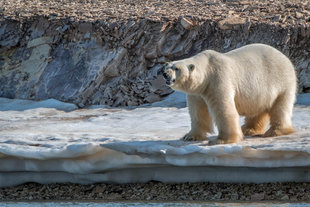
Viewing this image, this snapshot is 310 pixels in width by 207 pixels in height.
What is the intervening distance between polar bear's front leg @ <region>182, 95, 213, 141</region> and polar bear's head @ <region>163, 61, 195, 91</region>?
0.54m

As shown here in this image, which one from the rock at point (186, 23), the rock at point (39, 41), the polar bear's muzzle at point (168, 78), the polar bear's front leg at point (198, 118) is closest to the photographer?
the polar bear's muzzle at point (168, 78)

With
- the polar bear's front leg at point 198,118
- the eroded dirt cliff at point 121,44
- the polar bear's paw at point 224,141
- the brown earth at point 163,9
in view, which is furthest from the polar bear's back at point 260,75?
the brown earth at point 163,9

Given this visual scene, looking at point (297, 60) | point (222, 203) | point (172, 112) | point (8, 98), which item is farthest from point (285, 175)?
point (8, 98)

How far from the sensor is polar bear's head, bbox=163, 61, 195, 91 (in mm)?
6527

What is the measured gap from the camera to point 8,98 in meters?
12.2

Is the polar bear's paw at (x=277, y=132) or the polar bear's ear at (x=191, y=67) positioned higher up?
the polar bear's ear at (x=191, y=67)

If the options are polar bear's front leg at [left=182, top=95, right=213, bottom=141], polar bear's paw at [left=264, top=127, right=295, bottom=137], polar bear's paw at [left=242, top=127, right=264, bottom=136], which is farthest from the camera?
polar bear's paw at [left=242, top=127, right=264, bottom=136]

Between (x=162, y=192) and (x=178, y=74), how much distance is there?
136 centimetres

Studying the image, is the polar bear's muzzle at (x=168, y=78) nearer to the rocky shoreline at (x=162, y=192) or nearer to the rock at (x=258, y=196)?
the rocky shoreline at (x=162, y=192)

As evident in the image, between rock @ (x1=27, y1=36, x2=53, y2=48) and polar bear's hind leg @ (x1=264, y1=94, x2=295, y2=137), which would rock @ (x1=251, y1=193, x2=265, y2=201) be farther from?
rock @ (x1=27, y1=36, x2=53, y2=48)

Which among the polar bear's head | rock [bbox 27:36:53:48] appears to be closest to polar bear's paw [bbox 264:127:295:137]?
the polar bear's head

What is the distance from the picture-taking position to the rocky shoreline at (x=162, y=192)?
6.67 meters

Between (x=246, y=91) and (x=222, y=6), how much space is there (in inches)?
246

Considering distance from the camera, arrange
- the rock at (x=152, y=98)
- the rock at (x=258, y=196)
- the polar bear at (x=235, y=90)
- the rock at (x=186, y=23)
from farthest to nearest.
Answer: the rock at (x=186, y=23) < the rock at (x=152, y=98) < the polar bear at (x=235, y=90) < the rock at (x=258, y=196)
